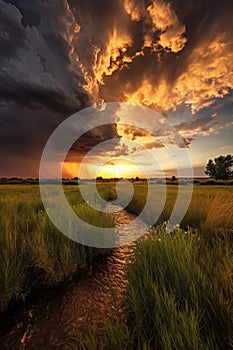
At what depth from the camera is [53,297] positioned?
292cm

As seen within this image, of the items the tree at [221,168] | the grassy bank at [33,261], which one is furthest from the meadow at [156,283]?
the tree at [221,168]

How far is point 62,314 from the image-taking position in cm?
261

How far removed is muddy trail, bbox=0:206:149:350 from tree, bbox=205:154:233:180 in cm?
6149

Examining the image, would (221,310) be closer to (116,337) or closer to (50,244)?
(116,337)

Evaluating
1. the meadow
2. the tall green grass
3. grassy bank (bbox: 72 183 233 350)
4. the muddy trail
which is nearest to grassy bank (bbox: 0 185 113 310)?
the meadow

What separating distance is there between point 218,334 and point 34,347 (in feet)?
6.63

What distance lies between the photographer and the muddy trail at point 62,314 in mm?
2186

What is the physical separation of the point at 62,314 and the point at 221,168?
2588 inches

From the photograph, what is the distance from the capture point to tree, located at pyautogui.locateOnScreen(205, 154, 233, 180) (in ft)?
185

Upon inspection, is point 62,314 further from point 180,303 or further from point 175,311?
point 175,311

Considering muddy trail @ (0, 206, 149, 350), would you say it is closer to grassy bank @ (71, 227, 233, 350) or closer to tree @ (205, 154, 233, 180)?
grassy bank @ (71, 227, 233, 350)

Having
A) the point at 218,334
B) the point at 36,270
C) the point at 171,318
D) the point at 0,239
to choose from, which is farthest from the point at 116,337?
the point at 0,239

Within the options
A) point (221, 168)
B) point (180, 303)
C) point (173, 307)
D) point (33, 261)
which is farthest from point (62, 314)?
point (221, 168)

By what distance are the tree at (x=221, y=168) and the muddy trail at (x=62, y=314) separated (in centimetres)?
6149
